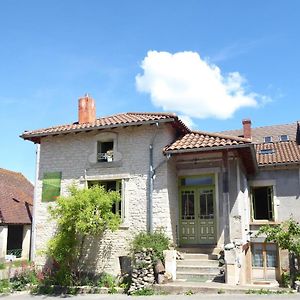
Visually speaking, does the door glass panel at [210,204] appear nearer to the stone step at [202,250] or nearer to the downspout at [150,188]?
the stone step at [202,250]

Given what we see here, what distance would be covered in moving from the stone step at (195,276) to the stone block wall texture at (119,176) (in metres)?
1.51

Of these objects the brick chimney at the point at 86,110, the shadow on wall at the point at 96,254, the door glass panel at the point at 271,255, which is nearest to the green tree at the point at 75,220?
the shadow on wall at the point at 96,254

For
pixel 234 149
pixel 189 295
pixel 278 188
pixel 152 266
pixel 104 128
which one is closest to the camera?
pixel 189 295

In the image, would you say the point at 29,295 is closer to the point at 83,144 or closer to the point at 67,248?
the point at 67,248

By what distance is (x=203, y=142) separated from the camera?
13328 mm

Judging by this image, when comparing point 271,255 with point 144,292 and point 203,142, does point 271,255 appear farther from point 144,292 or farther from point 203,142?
point 144,292

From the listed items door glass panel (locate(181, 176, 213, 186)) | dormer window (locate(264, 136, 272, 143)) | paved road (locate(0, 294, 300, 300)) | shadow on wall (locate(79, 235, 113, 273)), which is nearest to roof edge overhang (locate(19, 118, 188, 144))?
door glass panel (locate(181, 176, 213, 186))

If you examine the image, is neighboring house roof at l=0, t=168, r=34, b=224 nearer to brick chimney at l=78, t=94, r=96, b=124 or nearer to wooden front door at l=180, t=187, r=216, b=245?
brick chimney at l=78, t=94, r=96, b=124

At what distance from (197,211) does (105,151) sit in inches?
164

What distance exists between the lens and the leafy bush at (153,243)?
38.6 ft

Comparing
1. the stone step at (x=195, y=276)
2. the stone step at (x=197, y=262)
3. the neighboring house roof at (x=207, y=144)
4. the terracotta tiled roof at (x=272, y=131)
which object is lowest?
the stone step at (x=195, y=276)

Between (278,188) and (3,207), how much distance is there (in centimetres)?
1437

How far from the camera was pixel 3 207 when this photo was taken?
20.6m

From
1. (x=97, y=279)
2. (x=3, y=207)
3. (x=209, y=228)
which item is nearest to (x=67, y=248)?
(x=97, y=279)
